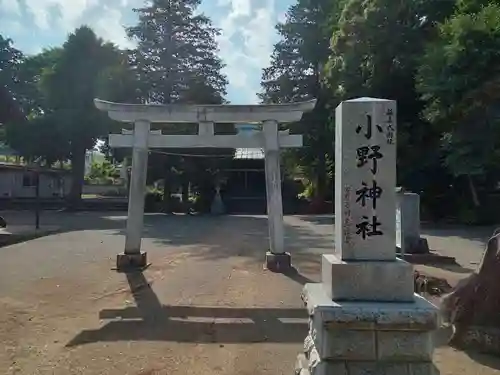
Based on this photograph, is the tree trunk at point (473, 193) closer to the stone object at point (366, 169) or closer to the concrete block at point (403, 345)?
the stone object at point (366, 169)

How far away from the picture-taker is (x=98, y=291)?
8.38 m

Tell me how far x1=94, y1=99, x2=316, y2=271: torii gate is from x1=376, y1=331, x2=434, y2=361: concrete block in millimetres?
6664

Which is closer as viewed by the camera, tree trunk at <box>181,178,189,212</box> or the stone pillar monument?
the stone pillar monument

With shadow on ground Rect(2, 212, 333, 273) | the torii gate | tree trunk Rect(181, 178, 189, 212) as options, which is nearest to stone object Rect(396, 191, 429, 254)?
shadow on ground Rect(2, 212, 333, 273)

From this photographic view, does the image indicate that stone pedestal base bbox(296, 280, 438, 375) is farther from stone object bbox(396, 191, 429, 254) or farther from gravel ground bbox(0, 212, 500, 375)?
stone object bbox(396, 191, 429, 254)

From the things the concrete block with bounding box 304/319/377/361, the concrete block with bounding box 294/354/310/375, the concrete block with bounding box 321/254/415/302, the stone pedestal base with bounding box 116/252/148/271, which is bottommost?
the concrete block with bounding box 294/354/310/375

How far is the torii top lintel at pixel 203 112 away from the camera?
33.2 ft

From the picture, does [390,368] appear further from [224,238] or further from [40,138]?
[40,138]

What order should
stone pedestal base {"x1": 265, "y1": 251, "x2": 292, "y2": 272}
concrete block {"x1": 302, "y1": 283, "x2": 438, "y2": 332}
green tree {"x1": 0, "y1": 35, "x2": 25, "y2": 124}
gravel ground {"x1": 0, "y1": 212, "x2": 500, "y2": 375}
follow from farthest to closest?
green tree {"x1": 0, "y1": 35, "x2": 25, "y2": 124} < stone pedestal base {"x1": 265, "y1": 251, "x2": 292, "y2": 272} < gravel ground {"x1": 0, "y1": 212, "x2": 500, "y2": 375} < concrete block {"x1": 302, "y1": 283, "x2": 438, "y2": 332}

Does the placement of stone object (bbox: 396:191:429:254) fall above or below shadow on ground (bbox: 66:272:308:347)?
above

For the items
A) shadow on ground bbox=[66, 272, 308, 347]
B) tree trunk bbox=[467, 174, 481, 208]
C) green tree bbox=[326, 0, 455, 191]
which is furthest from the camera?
tree trunk bbox=[467, 174, 481, 208]

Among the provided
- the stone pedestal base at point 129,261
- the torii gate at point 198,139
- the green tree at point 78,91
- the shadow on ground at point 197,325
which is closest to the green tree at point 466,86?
the torii gate at point 198,139

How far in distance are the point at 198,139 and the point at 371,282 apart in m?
6.93

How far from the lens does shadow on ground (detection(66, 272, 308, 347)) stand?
234 inches
